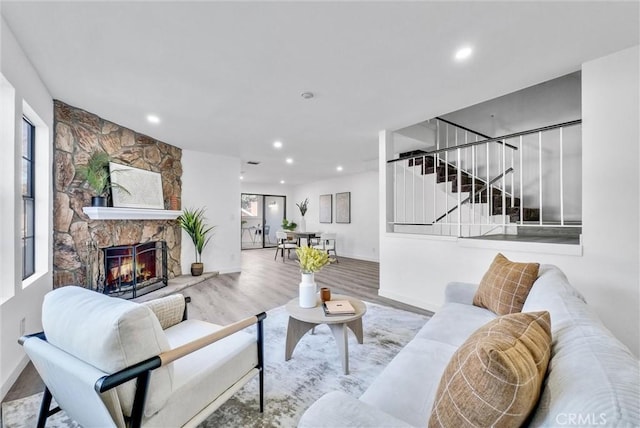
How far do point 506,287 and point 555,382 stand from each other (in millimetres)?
1381

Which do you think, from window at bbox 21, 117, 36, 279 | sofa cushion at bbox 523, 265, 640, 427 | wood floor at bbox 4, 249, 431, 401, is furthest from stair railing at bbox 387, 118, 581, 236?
window at bbox 21, 117, 36, 279

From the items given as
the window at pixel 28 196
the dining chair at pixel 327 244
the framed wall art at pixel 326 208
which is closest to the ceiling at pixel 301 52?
the window at pixel 28 196

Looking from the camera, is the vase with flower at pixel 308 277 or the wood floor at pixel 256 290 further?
the wood floor at pixel 256 290

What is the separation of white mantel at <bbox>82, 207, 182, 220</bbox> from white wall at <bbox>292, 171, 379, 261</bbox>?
4.68m

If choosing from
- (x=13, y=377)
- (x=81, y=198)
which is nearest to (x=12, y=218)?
(x=13, y=377)

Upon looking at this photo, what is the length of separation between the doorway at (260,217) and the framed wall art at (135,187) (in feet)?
17.1

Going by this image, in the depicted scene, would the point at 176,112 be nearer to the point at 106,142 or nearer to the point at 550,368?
the point at 106,142

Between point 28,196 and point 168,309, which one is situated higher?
point 28,196

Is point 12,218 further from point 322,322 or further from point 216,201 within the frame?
point 216,201

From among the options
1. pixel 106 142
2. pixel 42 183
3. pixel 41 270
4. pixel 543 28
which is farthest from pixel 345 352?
pixel 106 142

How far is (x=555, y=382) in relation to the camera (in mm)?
697

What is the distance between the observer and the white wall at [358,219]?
7.29 metres

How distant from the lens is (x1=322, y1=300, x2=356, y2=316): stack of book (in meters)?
2.06

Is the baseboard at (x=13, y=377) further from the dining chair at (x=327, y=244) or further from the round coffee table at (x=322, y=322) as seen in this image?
the dining chair at (x=327, y=244)
